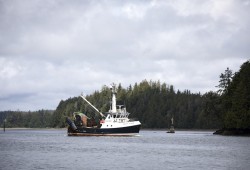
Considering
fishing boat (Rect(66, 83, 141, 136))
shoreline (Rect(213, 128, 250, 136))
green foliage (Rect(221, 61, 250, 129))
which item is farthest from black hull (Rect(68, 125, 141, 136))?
shoreline (Rect(213, 128, 250, 136))

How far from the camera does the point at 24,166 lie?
52.0 m

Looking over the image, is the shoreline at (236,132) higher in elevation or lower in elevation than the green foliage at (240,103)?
lower

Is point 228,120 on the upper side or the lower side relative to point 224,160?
upper

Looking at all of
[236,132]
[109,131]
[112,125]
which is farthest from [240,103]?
[109,131]

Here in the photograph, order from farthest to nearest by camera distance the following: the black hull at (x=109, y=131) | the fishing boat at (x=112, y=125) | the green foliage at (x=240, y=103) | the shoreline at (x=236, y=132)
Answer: the shoreline at (x=236, y=132), the black hull at (x=109, y=131), the fishing boat at (x=112, y=125), the green foliage at (x=240, y=103)

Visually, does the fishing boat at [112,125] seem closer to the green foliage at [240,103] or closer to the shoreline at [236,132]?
Result: the green foliage at [240,103]

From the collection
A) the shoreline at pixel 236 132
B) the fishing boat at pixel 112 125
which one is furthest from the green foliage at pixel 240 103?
the fishing boat at pixel 112 125

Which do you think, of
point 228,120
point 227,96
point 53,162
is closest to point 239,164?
point 53,162

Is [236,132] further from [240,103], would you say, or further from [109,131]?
[109,131]

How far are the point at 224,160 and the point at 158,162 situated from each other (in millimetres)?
8079

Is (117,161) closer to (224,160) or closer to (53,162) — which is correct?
(53,162)

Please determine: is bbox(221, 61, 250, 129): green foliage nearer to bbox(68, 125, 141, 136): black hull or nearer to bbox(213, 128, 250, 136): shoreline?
bbox(213, 128, 250, 136): shoreline

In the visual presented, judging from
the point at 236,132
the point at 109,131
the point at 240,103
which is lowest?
the point at 236,132

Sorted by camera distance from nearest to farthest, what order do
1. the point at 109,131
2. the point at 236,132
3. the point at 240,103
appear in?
the point at 240,103
the point at 109,131
the point at 236,132
